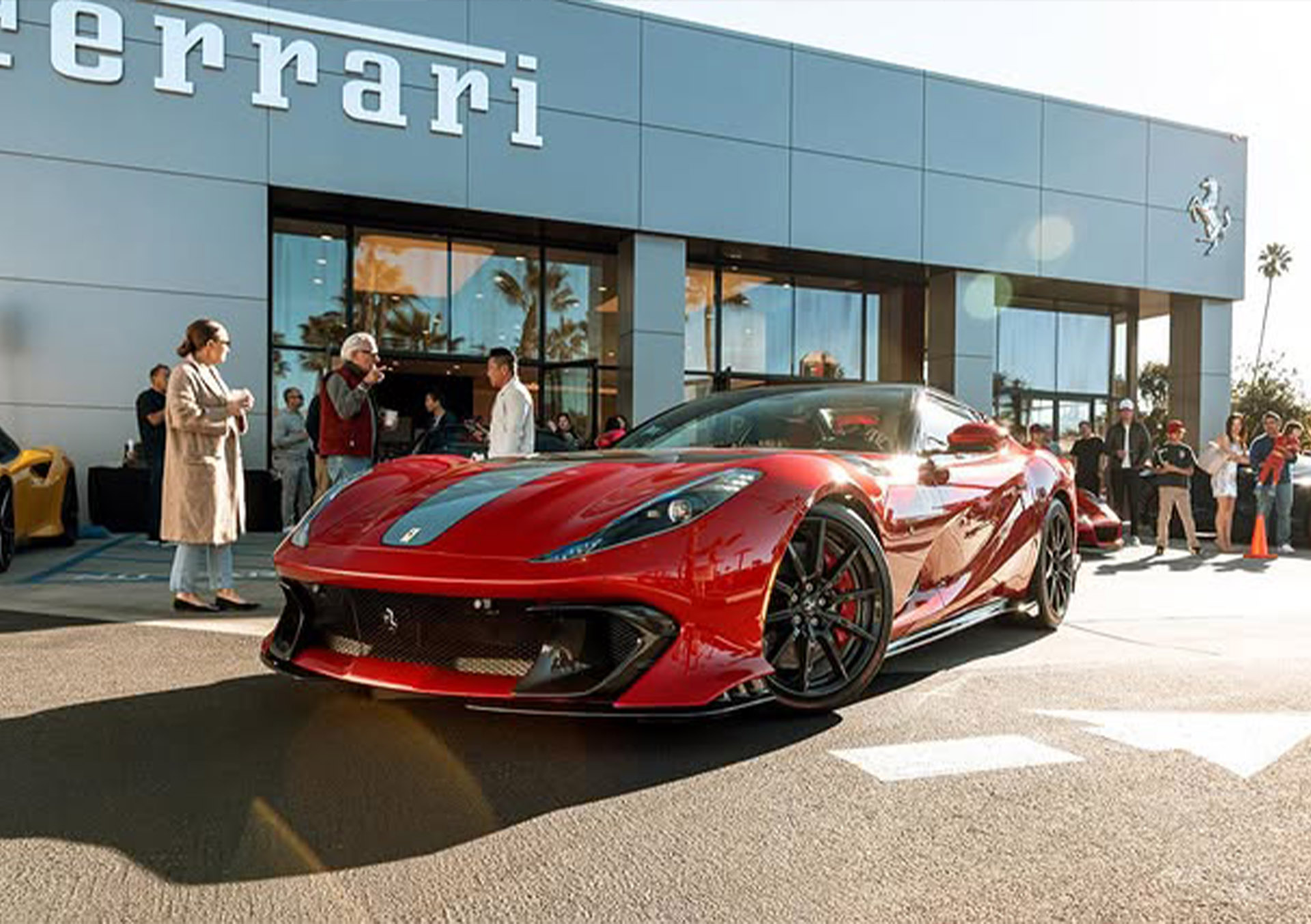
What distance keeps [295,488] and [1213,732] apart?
9780mm

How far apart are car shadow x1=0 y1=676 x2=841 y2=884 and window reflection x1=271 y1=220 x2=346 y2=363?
1086cm

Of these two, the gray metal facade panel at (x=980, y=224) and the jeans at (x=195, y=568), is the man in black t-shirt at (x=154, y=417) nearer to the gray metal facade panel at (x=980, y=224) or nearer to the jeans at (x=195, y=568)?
the jeans at (x=195, y=568)

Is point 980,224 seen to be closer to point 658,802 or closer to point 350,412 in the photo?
point 350,412

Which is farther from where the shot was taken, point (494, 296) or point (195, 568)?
point (494, 296)

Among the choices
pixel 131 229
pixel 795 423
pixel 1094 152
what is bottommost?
pixel 795 423

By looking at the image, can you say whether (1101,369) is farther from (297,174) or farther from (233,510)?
(233,510)

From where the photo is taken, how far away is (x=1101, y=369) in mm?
21016

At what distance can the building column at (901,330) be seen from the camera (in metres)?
18.6

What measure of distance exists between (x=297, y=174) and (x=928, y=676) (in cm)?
1074

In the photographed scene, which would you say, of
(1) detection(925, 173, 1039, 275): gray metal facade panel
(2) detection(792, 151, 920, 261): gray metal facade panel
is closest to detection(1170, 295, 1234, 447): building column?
(1) detection(925, 173, 1039, 275): gray metal facade panel

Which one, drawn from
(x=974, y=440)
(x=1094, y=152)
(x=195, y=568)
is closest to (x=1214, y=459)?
(x=1094, y=152)

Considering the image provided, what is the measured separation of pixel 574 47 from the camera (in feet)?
45.0

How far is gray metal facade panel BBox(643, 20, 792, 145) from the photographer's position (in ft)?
46.5

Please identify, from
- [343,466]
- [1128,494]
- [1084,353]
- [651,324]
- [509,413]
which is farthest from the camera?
[1084,353]
